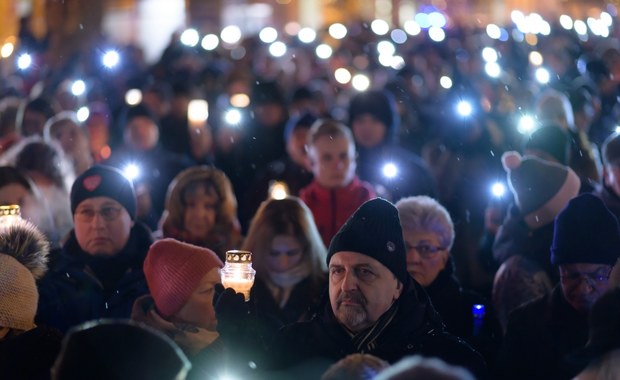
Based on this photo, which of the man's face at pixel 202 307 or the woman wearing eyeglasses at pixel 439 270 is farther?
the woman wearing eyeglasses at pixel 439 270

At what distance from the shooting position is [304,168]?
10391 mm

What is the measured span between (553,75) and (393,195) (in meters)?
6.67

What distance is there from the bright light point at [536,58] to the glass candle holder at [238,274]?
1364cm

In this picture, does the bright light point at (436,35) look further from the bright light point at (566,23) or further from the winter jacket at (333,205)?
the winter jacket at (333,205)

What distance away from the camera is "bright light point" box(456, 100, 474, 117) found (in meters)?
11.8

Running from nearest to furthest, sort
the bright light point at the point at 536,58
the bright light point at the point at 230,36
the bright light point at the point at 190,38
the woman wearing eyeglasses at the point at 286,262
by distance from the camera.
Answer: the woman wearing eyeglasses at the point at 286,262, the bright light point at the point at 536,58, the bright light point at the point at 190,38, the bright light point at the point at 230,36

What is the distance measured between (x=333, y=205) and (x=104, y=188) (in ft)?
5.67

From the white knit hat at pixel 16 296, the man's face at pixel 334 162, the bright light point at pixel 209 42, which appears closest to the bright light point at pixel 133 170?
the man's face at pixel 334 162

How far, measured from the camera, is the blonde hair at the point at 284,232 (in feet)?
22.9

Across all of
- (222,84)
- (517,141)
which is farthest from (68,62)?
(517,141)

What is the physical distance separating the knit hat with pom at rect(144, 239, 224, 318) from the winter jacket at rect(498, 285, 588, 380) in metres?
1.43

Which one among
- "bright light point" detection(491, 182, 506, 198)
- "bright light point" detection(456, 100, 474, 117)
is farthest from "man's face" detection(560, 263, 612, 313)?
"bright light point" detection(456, 100, 474, 117)

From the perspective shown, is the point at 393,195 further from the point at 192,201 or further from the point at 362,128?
the point at 192,201

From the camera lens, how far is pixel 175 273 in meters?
6.35
